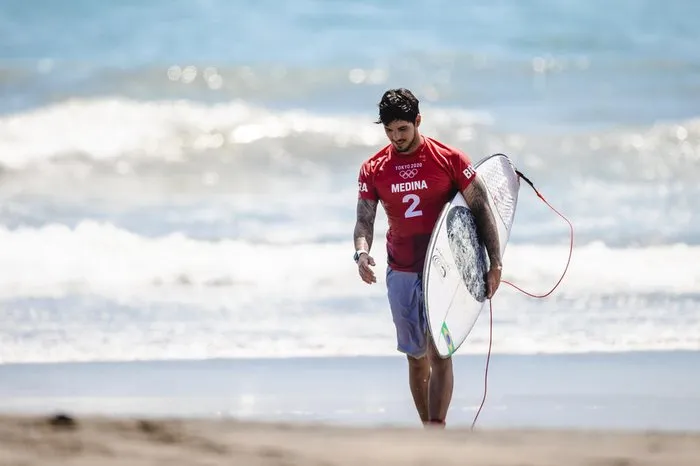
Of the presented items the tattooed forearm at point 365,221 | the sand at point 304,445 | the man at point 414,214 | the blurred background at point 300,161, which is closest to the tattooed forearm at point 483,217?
the man at point 414,214

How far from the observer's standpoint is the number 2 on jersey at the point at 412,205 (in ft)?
18.1

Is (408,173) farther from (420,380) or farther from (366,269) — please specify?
(420,380)

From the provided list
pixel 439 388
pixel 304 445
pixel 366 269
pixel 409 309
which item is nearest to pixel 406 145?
pixel 366 269

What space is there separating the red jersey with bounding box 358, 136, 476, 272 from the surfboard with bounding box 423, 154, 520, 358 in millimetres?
83

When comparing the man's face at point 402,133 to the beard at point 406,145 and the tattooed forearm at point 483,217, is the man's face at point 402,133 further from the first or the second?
the tattooed forearm at point 483,217

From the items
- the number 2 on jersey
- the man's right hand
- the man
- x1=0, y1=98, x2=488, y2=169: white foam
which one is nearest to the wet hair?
the man

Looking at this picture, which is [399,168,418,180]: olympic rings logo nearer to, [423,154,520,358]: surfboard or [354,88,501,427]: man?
[354,88,501,427]: man

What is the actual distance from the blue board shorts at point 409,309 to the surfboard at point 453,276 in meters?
0.09

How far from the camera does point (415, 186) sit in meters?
5.49

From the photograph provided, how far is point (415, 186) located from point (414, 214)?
141mm

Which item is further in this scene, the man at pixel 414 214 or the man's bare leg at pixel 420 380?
the man's bare leg at pixel 420 380

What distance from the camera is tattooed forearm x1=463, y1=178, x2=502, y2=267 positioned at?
18.2 feet

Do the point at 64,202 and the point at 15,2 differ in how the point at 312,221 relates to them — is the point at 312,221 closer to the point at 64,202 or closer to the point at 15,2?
the point at 64,202

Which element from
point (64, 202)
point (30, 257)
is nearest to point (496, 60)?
point (64, 202)
